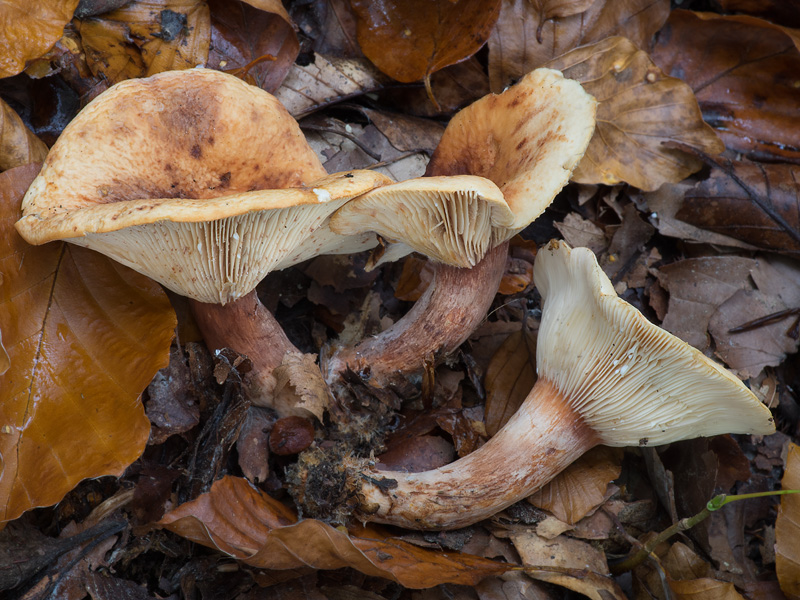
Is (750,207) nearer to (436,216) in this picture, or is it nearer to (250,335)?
→ (436,216)

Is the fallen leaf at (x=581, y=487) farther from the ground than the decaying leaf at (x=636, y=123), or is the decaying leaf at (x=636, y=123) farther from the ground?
the decaying leaf at (x=636, y=123)

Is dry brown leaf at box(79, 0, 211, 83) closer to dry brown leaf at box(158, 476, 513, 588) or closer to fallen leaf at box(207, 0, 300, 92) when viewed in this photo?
fallen leaf at box(207, 0, 300, 92)

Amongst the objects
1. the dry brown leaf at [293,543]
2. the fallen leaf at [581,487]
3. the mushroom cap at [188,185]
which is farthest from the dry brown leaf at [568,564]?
the mushroom cap at [188,185]

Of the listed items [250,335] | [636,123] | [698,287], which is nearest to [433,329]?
[250,335]

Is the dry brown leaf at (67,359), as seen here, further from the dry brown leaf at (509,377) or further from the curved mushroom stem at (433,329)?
the dry brown leaf at (509,377)

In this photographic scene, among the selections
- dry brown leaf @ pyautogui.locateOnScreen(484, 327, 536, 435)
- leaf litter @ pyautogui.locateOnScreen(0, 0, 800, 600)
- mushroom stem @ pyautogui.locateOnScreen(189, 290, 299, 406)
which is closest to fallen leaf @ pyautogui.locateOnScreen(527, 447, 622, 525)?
leaf litter @ pyautogui.locateOnScreen(0, 0, 800, 600)

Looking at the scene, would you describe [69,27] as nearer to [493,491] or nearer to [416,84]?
[416,84]
